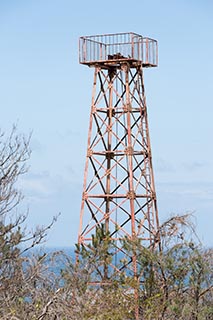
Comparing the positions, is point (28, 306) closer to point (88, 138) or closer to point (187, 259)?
point (187, 259)

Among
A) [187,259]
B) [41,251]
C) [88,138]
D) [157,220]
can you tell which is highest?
[88,138]

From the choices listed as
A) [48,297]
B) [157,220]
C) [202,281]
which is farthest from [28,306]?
[157,220]

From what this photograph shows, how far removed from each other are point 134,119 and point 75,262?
17.0 feet

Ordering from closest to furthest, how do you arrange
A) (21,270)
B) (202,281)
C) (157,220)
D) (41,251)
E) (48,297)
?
(48,297) → (21,270) → (41,251) → (202,281) → (157,220)

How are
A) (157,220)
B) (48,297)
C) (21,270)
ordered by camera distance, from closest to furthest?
1. (48,297)
2. (21,270)
3. (157,220)

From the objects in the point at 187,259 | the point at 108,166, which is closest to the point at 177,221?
the point at 187,259

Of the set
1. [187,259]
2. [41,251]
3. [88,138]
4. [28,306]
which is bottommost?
[28,306]

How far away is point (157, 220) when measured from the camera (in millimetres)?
32125

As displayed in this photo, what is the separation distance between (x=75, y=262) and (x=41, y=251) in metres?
7.30

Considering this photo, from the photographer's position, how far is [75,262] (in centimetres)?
2923

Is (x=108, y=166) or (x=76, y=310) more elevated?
(x=108, y=166)

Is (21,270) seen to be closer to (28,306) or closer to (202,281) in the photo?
(28,306)

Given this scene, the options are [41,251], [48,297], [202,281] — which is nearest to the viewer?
[48,297]

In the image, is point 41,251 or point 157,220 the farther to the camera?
point 157,220
